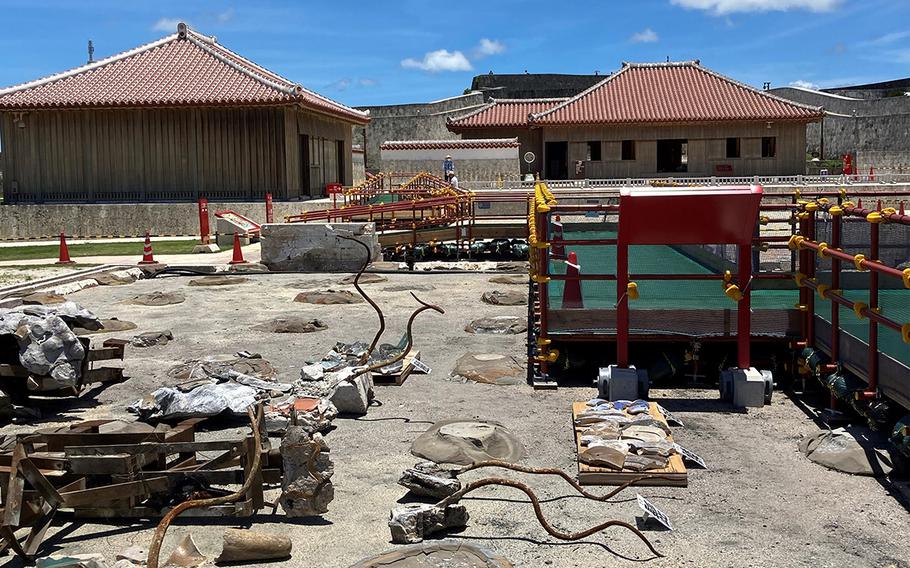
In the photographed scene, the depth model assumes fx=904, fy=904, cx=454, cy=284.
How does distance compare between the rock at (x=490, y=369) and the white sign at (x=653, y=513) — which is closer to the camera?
the white sign at (x=653, y=513)

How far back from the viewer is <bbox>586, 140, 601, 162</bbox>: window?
37678 millimetres

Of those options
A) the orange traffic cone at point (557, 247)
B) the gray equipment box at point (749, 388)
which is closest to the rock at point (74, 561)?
the gray equipment box at point (749, 388)

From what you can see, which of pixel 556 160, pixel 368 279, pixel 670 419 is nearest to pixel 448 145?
pixel 556 160

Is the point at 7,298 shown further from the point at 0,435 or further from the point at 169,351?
the point at 0,435

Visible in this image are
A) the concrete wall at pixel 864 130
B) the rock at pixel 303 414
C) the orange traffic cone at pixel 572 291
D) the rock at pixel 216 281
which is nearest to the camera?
the rock at pixel 303 414

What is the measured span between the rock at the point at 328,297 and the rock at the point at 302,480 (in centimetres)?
872

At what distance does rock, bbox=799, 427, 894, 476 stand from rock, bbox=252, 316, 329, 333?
6.76m

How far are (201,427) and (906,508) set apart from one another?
5.17 m

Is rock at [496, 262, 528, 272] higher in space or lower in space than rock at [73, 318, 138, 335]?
higher

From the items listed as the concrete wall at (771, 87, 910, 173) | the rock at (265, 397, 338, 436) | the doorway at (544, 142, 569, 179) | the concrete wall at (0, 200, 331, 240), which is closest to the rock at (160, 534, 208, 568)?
the rock at (265, 397, 338, 436)

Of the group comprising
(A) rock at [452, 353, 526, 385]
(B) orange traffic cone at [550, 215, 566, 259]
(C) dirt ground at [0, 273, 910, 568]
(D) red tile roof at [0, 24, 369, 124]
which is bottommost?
(C) dirt ground at [0, 273, 910, 568]

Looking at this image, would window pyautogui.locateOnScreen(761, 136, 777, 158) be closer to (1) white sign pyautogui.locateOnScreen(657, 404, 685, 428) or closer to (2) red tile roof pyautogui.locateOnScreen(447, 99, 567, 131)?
(2) red tile roof pyautogui.locateOnScreen(447, 99, 567, 131)

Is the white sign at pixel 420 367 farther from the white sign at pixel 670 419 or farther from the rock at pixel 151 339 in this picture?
the rock at pixel 151 339

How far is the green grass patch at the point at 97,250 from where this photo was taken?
21.2m
